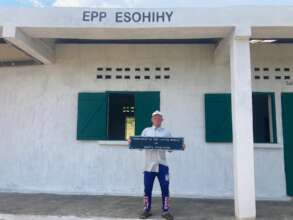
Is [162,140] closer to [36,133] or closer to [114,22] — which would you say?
[114,22]

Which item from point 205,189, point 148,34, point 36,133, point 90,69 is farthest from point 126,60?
point 205,189

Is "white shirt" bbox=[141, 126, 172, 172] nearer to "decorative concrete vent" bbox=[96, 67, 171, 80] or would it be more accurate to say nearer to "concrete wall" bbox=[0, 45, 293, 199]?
"concrete wall" bbox=[0, 45, 293, 199]

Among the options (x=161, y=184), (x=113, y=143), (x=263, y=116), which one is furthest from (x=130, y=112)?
(x=263, y=116)

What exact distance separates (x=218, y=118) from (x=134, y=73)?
2.17 meters

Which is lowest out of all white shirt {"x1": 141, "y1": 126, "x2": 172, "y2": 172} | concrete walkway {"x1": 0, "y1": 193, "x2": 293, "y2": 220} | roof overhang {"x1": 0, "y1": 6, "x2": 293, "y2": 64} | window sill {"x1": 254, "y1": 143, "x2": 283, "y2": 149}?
concrete walkway {"x1": 0, "y1": 193, "x2": 293, "y2": 220}

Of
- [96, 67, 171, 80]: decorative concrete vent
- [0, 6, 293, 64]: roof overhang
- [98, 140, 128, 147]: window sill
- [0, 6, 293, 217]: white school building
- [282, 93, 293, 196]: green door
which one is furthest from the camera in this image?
[96, 67, 171, 80]: decorative concrete vent

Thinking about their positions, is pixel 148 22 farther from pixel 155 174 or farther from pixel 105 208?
pixel 105 208

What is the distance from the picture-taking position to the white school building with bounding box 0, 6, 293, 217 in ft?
24.2

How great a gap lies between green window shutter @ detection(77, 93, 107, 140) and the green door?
403 cm

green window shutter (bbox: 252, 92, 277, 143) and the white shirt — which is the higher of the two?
green window shutter (bbox: 252, 92, 277, 143)

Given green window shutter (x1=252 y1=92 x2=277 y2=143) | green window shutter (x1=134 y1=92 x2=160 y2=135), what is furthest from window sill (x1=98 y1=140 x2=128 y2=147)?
green window shutter (x1=252 y1=92 x2=277 y2=143)

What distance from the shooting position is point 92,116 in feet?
25.0

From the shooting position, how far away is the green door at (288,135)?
7270mm

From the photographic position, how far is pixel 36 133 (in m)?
7.73
